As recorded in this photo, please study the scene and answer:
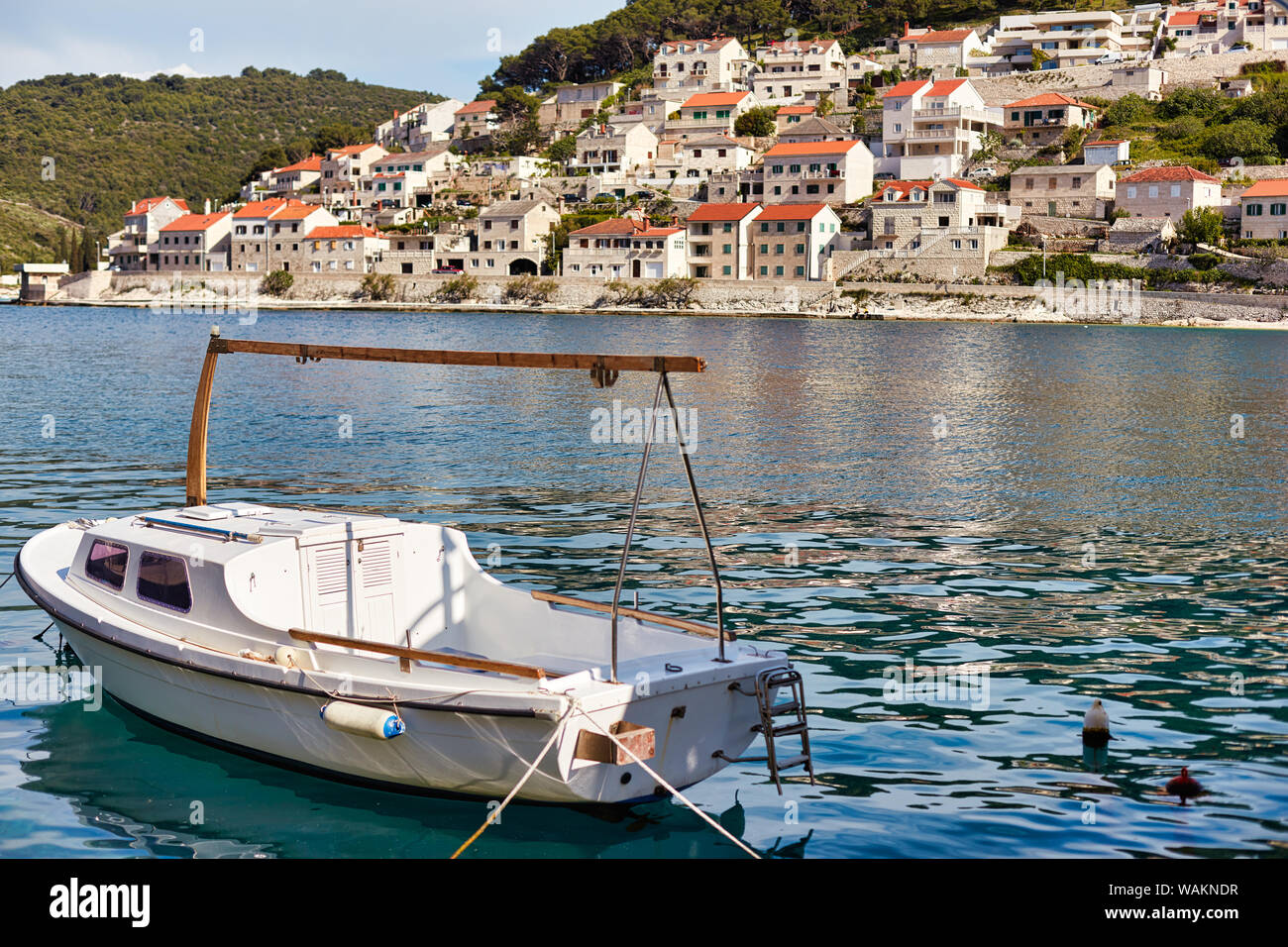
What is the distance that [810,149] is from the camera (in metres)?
106

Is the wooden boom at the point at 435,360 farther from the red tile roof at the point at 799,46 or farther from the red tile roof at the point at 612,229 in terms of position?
the red tile roof at the point at 799,46

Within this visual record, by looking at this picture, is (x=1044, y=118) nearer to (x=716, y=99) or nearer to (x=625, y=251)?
(x=716, y=99)

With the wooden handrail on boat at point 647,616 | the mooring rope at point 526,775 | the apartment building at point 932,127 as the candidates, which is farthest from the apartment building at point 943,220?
the mooring rope at point 526,775

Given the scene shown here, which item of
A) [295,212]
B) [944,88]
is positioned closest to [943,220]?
[944,88]

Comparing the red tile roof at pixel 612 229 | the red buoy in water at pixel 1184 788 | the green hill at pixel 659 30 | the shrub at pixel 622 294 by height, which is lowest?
the red buoy in water at pixel 1184 788

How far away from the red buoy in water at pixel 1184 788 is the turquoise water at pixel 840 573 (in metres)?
0.09

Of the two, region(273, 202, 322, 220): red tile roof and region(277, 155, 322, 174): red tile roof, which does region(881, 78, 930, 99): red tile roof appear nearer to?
region(273, 202, 322, 220): red tile roof

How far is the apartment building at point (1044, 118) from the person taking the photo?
110 m

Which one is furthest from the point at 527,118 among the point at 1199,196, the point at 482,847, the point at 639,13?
the point at 482,847

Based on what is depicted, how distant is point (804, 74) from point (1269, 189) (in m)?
59.1

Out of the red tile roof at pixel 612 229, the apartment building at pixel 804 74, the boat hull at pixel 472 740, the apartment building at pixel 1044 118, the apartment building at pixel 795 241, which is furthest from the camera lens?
the apartment building at pixel 804 74

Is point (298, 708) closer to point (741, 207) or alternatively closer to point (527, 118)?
point (741, 207)

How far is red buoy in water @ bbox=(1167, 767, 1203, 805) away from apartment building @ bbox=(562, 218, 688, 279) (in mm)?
95693
